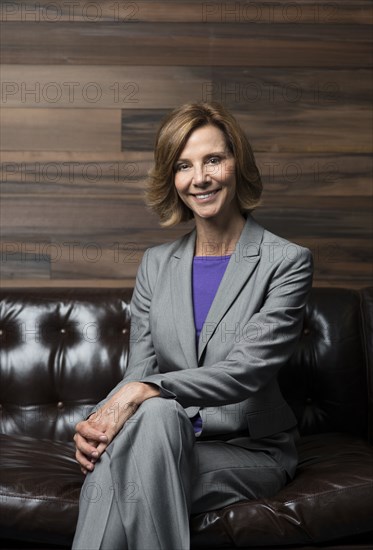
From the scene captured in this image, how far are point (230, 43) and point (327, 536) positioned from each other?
183 cm

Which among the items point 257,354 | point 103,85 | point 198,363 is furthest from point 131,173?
point 257,354

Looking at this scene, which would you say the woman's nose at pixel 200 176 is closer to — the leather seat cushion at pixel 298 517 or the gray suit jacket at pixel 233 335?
the gray suit jacket at pixel 233 335

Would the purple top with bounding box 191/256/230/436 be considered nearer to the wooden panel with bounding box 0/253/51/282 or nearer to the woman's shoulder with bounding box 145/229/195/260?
the woman's shoulder with bounding box 145/229/195/260

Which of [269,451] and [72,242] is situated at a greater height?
[72,242]

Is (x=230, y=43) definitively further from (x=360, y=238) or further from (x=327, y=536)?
(x=327, y=536)

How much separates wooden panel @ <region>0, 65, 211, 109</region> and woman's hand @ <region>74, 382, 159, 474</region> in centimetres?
139

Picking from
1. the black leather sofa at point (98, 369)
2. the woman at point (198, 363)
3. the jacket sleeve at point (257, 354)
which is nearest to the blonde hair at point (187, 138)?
the woman at point (198, 363)

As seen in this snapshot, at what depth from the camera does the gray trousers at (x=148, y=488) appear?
5.81 feet

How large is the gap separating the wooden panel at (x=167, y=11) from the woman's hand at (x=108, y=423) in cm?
160

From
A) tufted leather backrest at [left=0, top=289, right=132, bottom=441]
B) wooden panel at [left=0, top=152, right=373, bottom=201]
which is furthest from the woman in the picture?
wooden panel at [left=0, top=152, right=373, bottom=201]

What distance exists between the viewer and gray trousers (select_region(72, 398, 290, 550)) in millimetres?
1771

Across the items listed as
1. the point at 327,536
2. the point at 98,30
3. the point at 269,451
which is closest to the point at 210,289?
the point at 269,451

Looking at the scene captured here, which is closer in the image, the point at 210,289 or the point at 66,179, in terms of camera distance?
the point at 210,289

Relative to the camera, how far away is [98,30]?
2.99m
